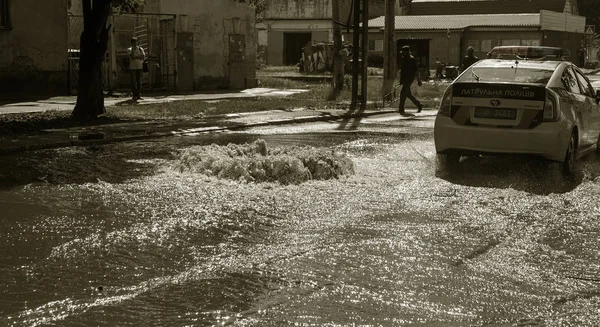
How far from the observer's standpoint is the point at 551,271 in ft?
21.5

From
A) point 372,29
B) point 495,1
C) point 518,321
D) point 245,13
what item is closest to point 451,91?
point 518,321

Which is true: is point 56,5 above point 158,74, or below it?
above

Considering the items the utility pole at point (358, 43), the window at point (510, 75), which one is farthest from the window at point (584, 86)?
the utility pole at point (358, 43)

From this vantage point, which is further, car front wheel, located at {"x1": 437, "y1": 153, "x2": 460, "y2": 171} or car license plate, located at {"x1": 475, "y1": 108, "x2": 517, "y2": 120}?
car front wheel, located at {"x1": 437, "y1": 153, "x2": 460, "y2": 171}

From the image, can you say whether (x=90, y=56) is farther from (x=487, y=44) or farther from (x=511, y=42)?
(x=487, y=44)

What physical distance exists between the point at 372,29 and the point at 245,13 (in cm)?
3007

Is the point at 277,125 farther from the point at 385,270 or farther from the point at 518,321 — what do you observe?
the point at 518,321

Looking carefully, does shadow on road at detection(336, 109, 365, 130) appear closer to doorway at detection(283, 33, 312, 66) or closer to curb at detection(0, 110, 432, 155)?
curb at detection(0, 110, 432, 155)

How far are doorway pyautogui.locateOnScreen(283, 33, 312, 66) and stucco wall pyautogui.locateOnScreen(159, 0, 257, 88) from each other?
2978cm

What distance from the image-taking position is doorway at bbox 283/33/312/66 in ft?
216

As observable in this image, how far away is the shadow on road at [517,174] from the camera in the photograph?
10672 millimetres

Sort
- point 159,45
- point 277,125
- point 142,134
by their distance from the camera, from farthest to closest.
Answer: point 159,45 → point 277,125 → point 142,134

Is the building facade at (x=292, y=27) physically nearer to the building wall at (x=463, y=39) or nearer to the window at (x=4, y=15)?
the building wall at (x=463, y=39)

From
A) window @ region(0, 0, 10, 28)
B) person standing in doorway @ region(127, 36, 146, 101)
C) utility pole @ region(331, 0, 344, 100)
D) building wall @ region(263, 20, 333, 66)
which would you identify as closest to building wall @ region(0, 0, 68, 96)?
window @ region(0, 0, 10, 28)
